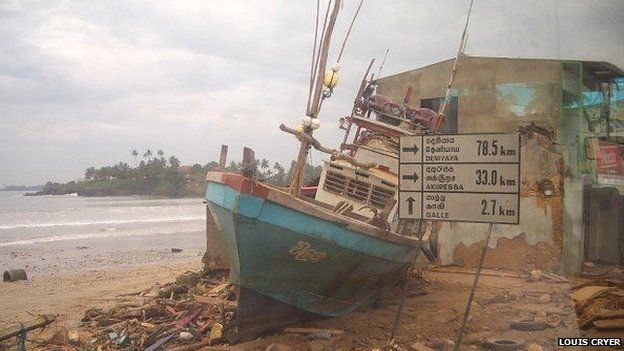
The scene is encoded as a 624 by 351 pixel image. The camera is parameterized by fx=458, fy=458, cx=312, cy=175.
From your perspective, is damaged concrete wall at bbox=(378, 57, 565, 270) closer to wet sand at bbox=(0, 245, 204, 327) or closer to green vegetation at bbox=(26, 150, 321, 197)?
wet sand at bbox=(0, 245, 204, 327)

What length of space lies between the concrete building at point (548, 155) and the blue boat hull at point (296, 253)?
6.09 m

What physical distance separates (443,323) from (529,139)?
6.95m

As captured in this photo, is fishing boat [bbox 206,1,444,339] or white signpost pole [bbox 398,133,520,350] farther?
fishing boat [bbox 206,1,444,339]

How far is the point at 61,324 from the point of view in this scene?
9938 mm

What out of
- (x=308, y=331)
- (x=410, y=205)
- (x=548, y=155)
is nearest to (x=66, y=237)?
(x=308, y=331)

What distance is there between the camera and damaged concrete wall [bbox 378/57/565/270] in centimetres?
1252

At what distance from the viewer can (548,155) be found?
40.9 feet

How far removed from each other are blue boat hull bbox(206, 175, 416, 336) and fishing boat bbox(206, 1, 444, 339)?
0.02 meters

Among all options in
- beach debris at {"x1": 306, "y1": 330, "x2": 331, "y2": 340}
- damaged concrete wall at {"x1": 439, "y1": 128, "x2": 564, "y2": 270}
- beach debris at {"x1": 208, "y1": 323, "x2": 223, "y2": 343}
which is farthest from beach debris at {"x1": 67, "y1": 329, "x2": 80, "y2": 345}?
damaged concrete wall at {"x1": 439, "y1": 128, "x2": 564, "y2": 270}

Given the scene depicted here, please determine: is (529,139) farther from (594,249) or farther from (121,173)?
(121,173)

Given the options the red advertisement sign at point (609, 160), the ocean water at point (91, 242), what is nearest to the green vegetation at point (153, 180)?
the ocean water at point (91, 242)

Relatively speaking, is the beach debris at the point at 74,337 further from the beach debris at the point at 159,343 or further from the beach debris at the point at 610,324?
the beach debris at the point at 610,324

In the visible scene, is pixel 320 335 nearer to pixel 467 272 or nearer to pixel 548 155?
pixel 467 272

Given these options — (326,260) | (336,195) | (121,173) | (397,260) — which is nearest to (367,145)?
(336,195)
